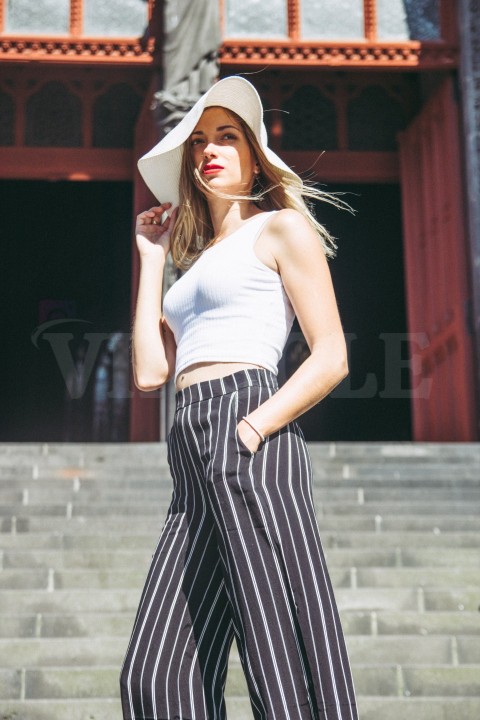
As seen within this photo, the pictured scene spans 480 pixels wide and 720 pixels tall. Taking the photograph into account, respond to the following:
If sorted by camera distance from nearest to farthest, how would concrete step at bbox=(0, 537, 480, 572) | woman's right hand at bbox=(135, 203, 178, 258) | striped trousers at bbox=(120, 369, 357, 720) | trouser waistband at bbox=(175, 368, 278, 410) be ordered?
striped trousers at bbox=(120, 369, 357, 720), trouser waistband at bbox=(175, 368, 278, 410), woman's right hand at bbox=(135, 203, 178, 258), concrete step at bbox=(0, 537, 480, 572)

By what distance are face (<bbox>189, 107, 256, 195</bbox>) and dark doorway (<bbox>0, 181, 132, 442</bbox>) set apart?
12.0m

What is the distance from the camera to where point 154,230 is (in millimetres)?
2465

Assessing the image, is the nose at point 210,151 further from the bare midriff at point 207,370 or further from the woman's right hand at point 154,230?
the bare midriff at point 207,370

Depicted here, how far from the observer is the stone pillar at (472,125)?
340 inches

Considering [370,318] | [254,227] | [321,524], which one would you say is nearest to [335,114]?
[370,318]

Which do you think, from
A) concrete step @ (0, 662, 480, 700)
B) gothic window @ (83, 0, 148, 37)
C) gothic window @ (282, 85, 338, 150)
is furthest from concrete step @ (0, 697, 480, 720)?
gothic window @ (282, 85, 338, 150)

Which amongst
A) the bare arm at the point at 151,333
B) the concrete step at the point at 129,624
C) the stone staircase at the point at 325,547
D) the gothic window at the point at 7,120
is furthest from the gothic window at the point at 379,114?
the bare arm at the point at 151,333

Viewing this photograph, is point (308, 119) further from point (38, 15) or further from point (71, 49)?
point (38, 15)

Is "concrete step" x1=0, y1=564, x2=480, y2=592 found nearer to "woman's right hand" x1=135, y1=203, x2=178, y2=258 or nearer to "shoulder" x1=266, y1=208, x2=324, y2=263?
"woman's right hand" x1=135, y1=203, x2=178, y2=258

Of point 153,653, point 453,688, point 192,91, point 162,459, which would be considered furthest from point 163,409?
point 153,653

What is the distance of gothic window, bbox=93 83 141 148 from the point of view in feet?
34.2

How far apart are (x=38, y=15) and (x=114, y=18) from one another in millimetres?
628

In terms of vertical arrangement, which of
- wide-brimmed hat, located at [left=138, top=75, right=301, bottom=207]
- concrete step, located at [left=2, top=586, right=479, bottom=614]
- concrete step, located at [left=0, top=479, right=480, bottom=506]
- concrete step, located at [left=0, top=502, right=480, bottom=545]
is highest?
wide-brimmed hat, located at [left=138, top=75, right=301, bottom=207]

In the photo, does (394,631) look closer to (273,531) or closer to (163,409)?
(273,531)
